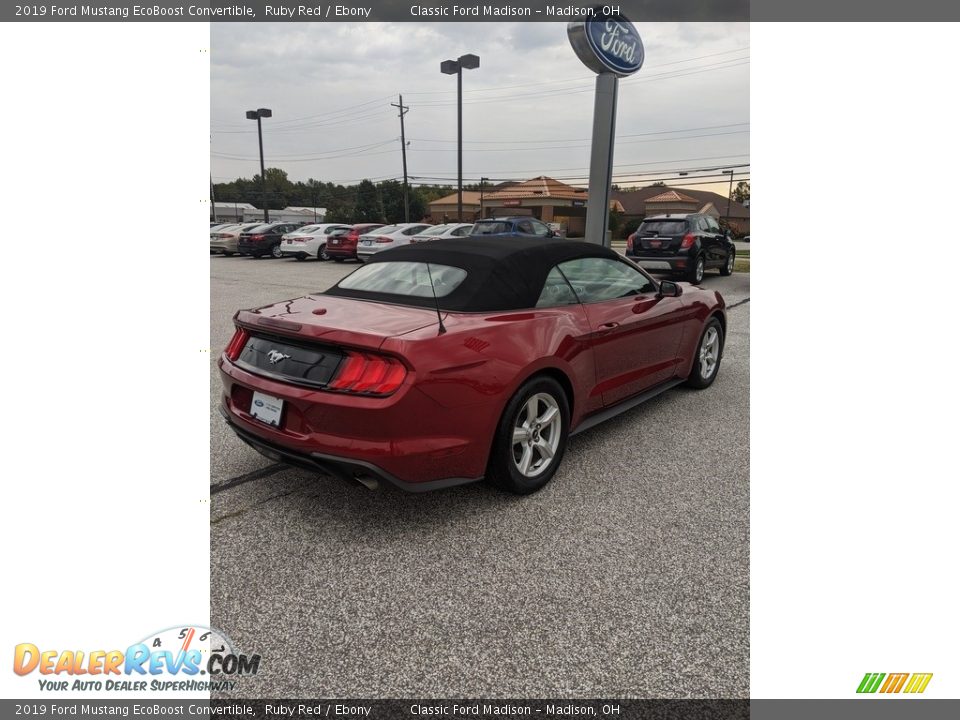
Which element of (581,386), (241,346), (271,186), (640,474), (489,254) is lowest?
(640,474)

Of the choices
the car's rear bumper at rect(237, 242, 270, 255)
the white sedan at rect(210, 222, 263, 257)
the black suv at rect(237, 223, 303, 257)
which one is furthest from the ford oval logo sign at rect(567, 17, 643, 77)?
the white sedan at rect(210, 222, 263, 257)

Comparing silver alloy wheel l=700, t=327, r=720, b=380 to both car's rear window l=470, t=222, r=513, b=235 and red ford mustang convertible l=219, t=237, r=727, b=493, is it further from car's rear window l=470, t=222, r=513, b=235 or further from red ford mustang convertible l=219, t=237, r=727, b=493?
car's rear window l=470, t=222, r=513, b=235

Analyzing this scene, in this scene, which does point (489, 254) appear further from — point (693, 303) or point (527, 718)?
point (527, 718)

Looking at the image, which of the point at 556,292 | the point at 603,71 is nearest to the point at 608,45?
the point at 603,71

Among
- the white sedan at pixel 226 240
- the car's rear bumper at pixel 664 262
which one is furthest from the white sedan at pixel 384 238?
the car's rear bumper at pixel 664 262

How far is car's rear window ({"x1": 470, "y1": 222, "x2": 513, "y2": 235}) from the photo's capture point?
1747cm

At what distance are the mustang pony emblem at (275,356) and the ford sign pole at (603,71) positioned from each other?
27.3 ft

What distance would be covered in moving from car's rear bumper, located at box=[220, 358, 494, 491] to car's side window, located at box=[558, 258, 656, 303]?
1.35 m

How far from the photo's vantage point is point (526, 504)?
3314 mm

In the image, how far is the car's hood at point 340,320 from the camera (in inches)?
112

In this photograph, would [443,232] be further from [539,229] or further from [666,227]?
[666,227]

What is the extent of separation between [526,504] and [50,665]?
83.0 inches

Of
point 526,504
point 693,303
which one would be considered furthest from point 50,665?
point 693,303
